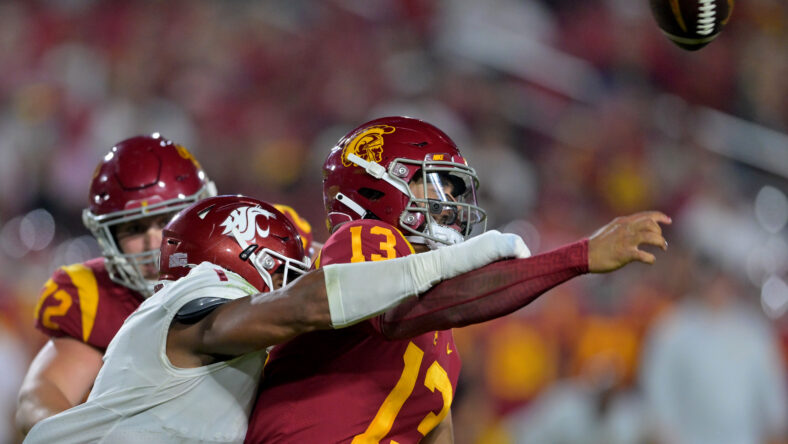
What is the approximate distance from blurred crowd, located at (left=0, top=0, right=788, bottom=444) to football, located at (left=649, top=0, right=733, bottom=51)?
2.43 metres

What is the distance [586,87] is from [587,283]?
1590 millimetres

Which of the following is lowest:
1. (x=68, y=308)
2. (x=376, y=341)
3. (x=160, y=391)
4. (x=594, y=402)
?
(x=594, y=402)

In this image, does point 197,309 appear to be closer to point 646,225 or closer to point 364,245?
point 364,245

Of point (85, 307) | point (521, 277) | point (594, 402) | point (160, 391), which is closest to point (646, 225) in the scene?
point (521, 277)

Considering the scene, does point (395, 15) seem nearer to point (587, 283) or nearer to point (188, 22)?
point (188, 22)

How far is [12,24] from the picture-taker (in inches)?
337

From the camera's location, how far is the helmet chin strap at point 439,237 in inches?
91.0

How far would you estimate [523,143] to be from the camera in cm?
639

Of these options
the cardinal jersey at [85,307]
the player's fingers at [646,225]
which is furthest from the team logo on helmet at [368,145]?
the cardinal jersey at [85,307]

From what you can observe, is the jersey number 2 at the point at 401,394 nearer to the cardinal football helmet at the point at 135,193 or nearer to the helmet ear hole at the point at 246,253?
the helmet ear hole at the point at 246,253

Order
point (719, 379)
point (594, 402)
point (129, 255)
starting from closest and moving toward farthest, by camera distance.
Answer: point (129, 255) → point (719, 379) → point (594, 402)

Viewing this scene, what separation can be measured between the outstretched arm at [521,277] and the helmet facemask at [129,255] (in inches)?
56.0

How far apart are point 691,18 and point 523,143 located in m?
3.73

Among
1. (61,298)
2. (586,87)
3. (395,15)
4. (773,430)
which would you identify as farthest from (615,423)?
(395,15)
